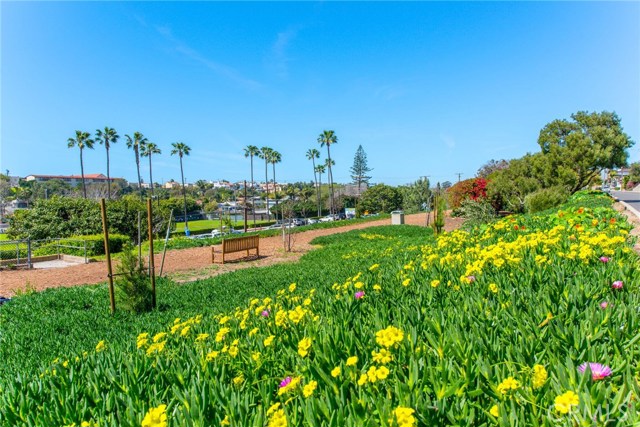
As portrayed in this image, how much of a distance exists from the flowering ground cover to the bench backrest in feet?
34.8

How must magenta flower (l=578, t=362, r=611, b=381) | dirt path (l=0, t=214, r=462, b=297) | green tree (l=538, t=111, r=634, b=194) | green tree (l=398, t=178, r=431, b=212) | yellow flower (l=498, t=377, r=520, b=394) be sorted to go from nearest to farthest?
yellow flower (l=498, t=377, r=520, b=394) < magenta flower (l=578, t=362, r=611, b=381) < dirt path (l=0, t=214, r=462, b=297) < green tree (l=538, t=111, r=634, b=194) < green tree (l=398, t=178, r=431, b=212)

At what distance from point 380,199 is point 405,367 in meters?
59.5

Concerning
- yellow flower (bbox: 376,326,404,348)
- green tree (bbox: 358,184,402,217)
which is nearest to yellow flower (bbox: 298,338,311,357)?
yellow flower (bbox: 376,326,404,348)

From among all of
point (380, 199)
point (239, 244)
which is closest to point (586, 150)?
point (239, 244)

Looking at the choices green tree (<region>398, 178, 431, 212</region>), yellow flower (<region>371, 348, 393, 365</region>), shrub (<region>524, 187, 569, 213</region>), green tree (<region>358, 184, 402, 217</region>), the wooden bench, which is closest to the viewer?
yellow flower (<region>371, 348, 393, 365</region>)

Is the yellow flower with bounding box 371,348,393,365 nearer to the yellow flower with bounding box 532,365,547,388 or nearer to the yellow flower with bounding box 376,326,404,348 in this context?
the yellow flower with bounding box 376,326,404,348

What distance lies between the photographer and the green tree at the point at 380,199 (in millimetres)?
60403

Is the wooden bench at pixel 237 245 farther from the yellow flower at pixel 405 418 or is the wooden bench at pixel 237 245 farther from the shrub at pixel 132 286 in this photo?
the yellow flower at pixel 405 418

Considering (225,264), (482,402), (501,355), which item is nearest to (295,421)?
(482,402)

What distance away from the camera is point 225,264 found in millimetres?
13375

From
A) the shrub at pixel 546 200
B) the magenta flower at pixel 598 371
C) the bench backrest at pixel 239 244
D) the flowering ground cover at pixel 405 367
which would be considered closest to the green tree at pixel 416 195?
the shrub at pixel 546 200

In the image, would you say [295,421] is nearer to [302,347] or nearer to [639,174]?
[302,347]

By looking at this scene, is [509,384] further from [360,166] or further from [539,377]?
[360,166]

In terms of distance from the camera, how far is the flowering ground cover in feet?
4.50
